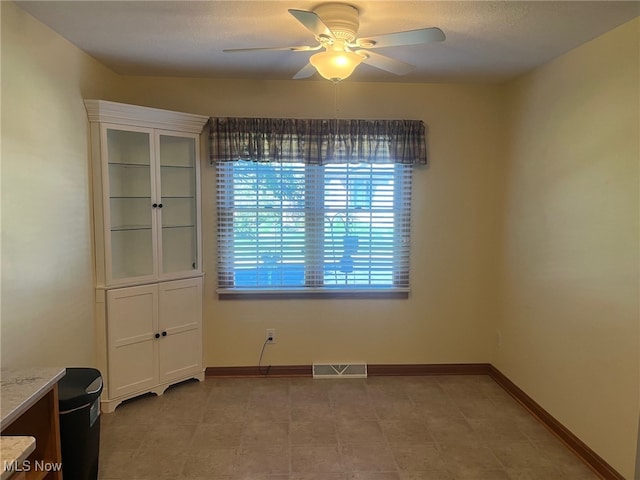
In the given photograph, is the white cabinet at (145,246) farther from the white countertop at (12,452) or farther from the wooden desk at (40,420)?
the white countertop at (12,452)

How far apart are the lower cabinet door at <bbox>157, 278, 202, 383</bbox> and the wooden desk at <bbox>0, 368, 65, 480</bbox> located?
Answer: 1391 mm

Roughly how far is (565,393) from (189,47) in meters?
3.26

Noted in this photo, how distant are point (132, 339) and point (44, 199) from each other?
1247mm

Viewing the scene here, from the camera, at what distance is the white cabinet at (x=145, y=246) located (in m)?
2.92

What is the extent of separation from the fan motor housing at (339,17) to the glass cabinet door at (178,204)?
66.6 inches

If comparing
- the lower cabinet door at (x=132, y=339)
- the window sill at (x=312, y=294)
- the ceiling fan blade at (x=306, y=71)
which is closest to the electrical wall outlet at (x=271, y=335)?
the window sill at (x=312, y=294)

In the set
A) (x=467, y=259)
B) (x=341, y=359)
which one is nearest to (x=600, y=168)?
(x=467, y=259)

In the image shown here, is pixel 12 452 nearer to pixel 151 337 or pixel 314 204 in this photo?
pixel 151 337

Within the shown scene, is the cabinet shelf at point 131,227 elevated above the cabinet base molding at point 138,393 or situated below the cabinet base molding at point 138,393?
above

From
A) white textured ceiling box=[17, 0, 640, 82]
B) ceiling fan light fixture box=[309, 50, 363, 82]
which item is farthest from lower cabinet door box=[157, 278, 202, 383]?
ceiling fan light fixture box=[309, 50, 363, 82]

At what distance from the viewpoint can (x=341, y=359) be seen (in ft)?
12.1

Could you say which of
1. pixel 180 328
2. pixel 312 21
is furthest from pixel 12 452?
pixel 180 328

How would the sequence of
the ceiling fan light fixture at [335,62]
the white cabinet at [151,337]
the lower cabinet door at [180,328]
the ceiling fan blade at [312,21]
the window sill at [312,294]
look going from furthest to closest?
1. the window sill at [312,294]
2. the lower cabinet door at [180,328]
3. the white cabinet at [151,337]
4. the ceiling fan light fixture at [335,62]
5. the ceiling fan blade at [312,21]

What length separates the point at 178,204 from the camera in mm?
3377
